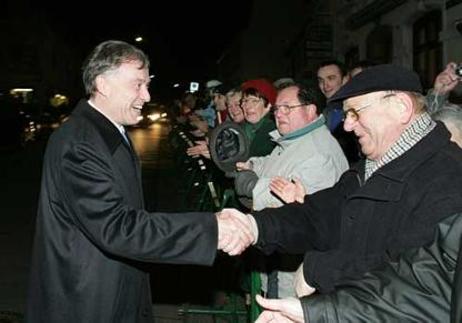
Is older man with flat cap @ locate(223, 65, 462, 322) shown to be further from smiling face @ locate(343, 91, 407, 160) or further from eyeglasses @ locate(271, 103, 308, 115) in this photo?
eyeglasses @ locate(271, 103, 308, 115)

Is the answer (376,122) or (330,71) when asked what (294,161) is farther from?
(330,71)

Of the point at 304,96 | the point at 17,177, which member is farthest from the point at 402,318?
the point at 17,177

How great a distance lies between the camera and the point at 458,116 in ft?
12.5

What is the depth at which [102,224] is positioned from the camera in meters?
Answer: 3.12

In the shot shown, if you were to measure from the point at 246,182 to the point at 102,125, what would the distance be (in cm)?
165

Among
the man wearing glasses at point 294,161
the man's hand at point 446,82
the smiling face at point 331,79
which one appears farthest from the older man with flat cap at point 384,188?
the smiling face at point 331,79

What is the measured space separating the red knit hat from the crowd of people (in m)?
2.02

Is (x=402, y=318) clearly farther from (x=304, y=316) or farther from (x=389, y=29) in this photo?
(x=389, y=29)

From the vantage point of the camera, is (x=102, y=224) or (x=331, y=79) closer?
(x=102, y=224)

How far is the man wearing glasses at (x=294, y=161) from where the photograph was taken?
4.43 meters

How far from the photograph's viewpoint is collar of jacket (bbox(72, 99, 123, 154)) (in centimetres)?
336

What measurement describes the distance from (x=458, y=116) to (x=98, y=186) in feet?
7.45

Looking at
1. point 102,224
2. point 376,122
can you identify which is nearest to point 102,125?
point 102,224

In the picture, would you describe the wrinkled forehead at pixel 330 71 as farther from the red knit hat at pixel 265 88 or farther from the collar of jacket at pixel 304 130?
the collar of jacket at pixel 304 130
